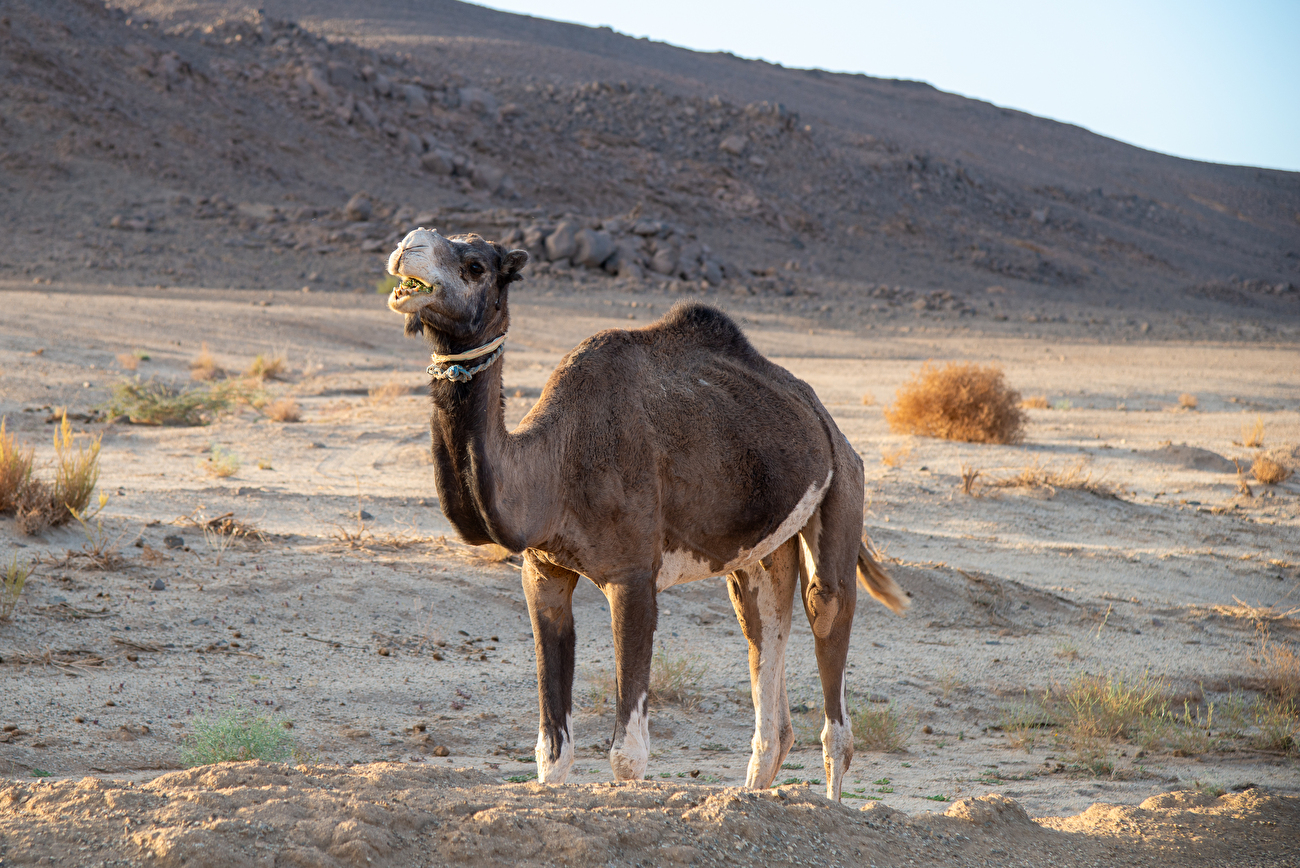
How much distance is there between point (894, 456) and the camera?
47.5 feet

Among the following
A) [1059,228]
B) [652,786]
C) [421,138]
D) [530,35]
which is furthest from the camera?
[530,35]

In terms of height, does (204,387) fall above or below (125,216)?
below

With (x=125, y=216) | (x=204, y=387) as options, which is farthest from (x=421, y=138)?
(x=204, y=387)

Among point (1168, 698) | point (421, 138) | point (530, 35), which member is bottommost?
point (1168, 698)

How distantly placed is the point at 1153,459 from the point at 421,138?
39.1 meters

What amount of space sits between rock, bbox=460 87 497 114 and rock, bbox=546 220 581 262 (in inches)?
663

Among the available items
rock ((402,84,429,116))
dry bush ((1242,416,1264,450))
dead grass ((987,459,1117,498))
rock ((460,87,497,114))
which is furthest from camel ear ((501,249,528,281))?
rock ((460,87,497,114))

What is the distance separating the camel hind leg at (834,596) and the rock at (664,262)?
32.6 meters

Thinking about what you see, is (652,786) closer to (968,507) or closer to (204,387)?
(968,507)

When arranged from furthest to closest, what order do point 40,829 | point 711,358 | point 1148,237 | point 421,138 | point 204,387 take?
1. point 1148,237
2. point 421,138
3. point 204,387
4. point 711,358
5. point 40,829

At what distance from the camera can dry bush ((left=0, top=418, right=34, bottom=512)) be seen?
8.49m

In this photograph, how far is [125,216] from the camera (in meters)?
37.4

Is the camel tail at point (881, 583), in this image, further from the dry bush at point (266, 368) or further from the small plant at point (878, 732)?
the dry bush at point (266, 368)

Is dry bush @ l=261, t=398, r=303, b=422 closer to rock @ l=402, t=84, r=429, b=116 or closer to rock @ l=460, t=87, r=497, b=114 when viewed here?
rock @ l=402, t=84, r=429, b=116
